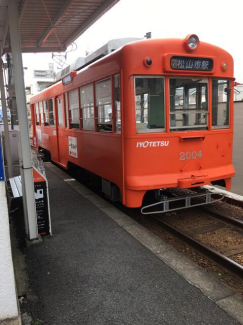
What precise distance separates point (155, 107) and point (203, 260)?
2433 millimetres

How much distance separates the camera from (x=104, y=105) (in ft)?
17.6

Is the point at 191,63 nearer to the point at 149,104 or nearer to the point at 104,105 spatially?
the point at 149,104

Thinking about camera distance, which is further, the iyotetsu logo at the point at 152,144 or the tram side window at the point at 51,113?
the tram side window at the point at 51,113

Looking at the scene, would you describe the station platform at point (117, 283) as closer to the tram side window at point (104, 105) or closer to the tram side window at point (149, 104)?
the tram side window at point (149, 104)

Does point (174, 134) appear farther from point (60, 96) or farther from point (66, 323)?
point (60, 96)

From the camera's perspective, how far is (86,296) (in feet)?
9.21

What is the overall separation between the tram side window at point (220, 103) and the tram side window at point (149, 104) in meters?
1.07

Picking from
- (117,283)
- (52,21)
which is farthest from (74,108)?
(117,283)

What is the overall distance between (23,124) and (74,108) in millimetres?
3512

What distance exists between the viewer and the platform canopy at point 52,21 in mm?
4710

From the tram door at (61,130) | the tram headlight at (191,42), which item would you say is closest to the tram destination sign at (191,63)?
the tram headlight at (191,42)

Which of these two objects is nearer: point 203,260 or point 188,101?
point 203,260

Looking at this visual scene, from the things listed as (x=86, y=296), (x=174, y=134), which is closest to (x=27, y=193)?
(x=86, y=296)

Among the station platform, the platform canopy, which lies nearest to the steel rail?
the station platform
